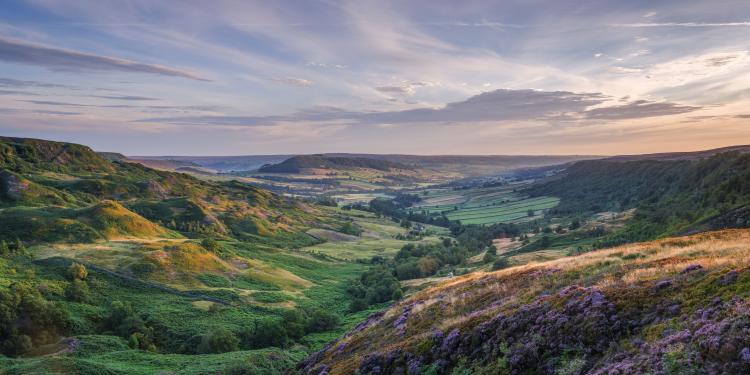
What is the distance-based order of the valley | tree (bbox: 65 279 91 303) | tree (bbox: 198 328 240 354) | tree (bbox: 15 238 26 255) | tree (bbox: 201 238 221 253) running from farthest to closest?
tree (bbox: 201 238 221 253) < tree (bbox: 15 238 26 255) < tree (bbox: 65 279 91 303) < tree (bbox: 198 328 240 354) < the valley

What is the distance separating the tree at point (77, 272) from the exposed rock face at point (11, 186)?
305 feet

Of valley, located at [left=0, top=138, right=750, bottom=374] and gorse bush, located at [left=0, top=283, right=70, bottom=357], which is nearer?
valley, located at [left=0, top=138, right=750, bottom=374]

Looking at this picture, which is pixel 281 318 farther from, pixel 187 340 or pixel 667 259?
pixel 667 259

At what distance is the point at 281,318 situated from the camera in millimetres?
94500

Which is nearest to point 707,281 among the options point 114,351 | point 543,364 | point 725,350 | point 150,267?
point 725,350

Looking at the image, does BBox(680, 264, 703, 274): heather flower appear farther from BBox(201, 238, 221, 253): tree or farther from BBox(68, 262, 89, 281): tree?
BBox(201, 238, 221, 253): tree

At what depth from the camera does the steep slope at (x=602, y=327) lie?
1542cm

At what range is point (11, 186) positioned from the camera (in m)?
167

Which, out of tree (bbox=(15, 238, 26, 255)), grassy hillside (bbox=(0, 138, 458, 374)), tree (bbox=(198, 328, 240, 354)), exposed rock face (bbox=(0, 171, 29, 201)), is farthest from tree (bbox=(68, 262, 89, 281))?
exposed rock face (bbox=(0, 171, 29, 201))

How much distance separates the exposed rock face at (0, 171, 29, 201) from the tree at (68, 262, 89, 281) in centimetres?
9298

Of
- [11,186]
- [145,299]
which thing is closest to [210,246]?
[145,299]

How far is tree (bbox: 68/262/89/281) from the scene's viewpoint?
95750 mm

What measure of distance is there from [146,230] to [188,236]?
26.4 metres

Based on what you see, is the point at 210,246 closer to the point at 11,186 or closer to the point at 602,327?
the point at 11,186
